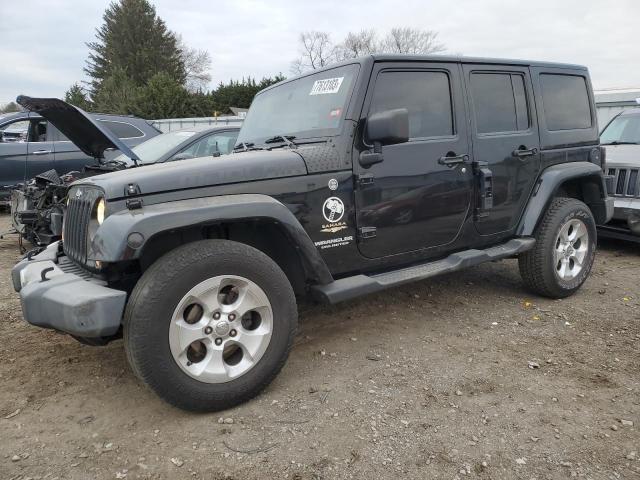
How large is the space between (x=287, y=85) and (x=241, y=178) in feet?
4.78

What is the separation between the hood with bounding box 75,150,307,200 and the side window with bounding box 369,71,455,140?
2.48 ft

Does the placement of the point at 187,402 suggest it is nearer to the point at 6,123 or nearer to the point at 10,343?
the point at 10,343

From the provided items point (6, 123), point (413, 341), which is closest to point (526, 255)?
point (413, 341)

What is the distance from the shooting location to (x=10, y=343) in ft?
11.9

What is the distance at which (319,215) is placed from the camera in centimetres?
307

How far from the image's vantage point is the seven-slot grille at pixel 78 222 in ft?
9.08

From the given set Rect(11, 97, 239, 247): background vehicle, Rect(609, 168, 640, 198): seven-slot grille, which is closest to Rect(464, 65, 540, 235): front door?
Rect(11, 97, 239, 247): background vehicle

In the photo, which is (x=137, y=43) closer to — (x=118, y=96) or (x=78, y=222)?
(x=118, y=96)

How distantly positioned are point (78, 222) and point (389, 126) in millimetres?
1953

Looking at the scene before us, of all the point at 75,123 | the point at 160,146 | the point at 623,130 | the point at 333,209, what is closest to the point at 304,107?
the point at 333,209

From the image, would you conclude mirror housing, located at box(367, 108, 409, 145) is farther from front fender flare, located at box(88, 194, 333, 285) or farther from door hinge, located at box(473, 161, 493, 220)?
door hinge, located at box(473, 161, 493, 220)

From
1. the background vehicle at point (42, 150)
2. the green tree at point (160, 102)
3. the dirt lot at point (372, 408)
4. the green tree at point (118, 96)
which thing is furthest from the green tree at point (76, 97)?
the dirt lot at point (372, 408)

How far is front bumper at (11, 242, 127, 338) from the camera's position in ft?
7.73

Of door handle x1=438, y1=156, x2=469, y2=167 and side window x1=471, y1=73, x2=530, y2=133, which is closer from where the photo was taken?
door handle x1=438, y1=156, x2=469, y2=167
